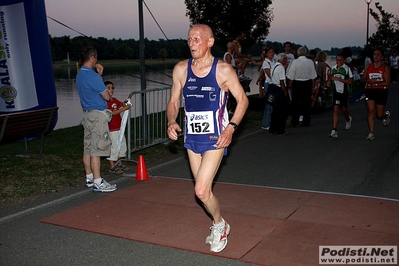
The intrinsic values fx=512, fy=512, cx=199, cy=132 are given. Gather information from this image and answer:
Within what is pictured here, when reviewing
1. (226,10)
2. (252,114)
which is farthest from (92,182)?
(226,10)

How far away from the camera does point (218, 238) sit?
16.9 feet

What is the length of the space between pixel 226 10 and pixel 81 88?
3022cm

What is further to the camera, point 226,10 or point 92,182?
point 226,10

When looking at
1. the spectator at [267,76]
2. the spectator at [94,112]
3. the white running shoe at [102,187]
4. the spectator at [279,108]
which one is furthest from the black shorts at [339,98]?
the white running shoe at [102,187]

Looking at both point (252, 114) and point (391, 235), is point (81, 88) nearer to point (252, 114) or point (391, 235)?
point (391, 235)

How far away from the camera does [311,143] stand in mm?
11133

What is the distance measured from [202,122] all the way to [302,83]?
8608 mm

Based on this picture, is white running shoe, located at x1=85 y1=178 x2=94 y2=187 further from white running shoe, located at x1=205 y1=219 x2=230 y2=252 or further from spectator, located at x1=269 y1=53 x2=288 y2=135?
spectator, located at x1=269 y1=53 x2=288 y2=135

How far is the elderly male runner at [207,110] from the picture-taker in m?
5.08

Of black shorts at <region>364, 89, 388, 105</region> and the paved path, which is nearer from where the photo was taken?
the paved path

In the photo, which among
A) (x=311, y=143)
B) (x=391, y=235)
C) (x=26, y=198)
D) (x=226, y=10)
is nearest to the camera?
(x=391, y=235)

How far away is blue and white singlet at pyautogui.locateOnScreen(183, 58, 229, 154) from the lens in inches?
200

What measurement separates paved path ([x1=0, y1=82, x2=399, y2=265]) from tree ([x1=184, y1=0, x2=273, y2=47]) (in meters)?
23.1

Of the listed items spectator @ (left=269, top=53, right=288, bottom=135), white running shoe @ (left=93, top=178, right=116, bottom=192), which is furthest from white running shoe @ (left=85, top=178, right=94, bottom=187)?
spectator @ (left=269, top=53, right=288, bottom=135)
